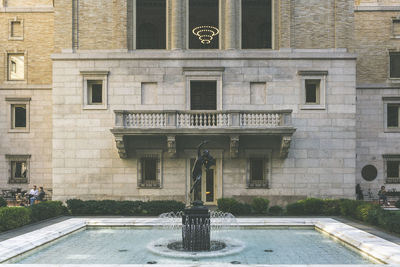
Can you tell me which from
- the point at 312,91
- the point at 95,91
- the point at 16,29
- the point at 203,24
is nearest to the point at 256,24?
the point at 203,24

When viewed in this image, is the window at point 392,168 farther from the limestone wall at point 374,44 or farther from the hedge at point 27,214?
the hedge at point 27,214

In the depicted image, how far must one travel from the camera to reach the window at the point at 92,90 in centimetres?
2552

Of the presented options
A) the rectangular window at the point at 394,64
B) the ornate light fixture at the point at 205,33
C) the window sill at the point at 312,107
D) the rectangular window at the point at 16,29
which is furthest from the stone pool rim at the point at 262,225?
the rectangular window at the point at 16,29

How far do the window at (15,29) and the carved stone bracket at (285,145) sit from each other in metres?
23.0

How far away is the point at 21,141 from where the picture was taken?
30672 mm

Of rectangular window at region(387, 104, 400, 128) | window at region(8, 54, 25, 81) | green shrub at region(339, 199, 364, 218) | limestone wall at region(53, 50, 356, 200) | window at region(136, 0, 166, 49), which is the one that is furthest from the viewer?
window at region(8, 54, 25, 81)

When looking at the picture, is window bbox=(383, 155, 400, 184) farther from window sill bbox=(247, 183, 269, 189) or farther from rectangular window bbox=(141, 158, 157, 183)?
rectangular window bbox=(141, 158, 157, 183)

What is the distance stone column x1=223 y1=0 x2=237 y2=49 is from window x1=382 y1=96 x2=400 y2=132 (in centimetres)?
1385

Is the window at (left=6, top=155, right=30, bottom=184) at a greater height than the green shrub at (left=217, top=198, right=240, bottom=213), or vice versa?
the window at (left=6, top=155, right=30, bottom=184)

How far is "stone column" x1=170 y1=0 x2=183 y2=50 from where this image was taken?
A: 25703mm

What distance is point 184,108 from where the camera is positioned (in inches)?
1000

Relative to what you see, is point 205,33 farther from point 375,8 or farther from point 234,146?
point 375,8

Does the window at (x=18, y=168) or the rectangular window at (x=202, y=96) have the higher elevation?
the rectangular window at (x=202, y=96)

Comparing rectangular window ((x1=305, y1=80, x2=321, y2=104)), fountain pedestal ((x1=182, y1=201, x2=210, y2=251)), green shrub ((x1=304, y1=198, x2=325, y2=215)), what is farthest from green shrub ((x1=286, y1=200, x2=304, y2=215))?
fountain pedestal ((x1=182, y1=201, x2=210, y2=251))
